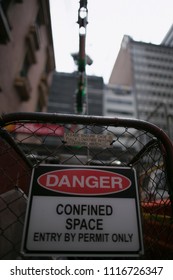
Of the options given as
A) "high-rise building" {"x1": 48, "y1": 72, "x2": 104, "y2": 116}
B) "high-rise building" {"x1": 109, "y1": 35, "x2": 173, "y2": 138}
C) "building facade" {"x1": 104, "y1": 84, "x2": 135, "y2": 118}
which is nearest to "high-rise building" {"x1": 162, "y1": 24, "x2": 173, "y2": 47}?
"high-rise building" {"x1": 109, "y1": 35, "x2": 173, "y2": 138}

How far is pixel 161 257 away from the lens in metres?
1.46

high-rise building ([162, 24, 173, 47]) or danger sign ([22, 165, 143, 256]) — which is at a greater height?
high-rise building ([162, 24, 173, 47])

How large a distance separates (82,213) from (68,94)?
5684cm

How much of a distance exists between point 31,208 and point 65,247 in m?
0.22

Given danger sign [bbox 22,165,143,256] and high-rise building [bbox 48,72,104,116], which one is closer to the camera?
danger sign [bbox 22,165,143,256]

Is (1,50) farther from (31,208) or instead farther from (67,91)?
(67,91)

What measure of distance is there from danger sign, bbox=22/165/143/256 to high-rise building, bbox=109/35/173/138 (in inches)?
2118

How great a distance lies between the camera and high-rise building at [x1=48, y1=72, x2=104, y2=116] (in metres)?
54.8

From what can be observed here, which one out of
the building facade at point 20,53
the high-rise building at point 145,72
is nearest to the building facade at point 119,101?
the high-rise building at point 145,72

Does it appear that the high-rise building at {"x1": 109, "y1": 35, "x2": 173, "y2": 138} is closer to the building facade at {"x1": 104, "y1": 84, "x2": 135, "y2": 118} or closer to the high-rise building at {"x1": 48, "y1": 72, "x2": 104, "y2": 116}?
the building facade at {"x1": 104, "y1": 84, "x2": 135, "y2": 118}

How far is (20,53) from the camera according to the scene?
24.3 feet

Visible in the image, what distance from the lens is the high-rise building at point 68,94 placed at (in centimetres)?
5475

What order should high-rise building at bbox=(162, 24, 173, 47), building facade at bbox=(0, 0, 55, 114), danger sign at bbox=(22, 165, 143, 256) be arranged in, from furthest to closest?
high-rise building at bbox=(162, 24, 173, 47) < building facade at bbox=(0, 0, 55, 114) < danger sign at bbox=(22, 165, 143, 256)

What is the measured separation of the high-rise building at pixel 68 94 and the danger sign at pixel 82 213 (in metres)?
52.9
